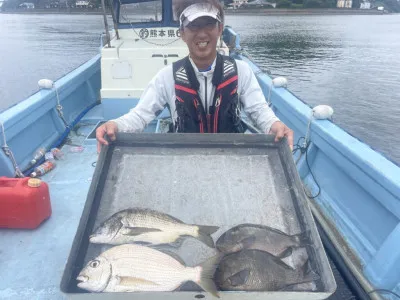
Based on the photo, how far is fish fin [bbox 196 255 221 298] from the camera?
1.52 m

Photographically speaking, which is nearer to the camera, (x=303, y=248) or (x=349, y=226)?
(x=303, y=248)

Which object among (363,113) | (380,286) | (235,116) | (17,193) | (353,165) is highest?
(235,116)

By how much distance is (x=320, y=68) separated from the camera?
1997cm

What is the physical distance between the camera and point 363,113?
12.3 m

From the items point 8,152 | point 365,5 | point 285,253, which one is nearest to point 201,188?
point 285,253

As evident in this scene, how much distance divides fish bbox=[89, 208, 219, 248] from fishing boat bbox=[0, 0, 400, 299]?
35.7 inches

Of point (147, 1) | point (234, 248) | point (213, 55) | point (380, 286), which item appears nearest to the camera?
point (234, 248)

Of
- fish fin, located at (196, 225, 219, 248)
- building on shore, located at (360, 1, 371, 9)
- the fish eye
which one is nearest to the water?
fish fin, located at (196, 225, 219, 248)

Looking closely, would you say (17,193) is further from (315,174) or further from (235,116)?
(315,174)

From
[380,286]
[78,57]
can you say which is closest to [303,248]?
[380,286]

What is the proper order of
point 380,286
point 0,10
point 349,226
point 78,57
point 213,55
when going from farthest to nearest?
point 0,10 → point 78,57 → point 349,226 → point 213,55 → point 380,286

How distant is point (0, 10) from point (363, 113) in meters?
112

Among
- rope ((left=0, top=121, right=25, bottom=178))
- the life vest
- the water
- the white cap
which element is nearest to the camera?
the white cap

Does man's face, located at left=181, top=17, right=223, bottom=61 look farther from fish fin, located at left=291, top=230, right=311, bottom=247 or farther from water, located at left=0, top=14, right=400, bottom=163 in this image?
water, located at left=0, top=14, right=400, bottom=163
